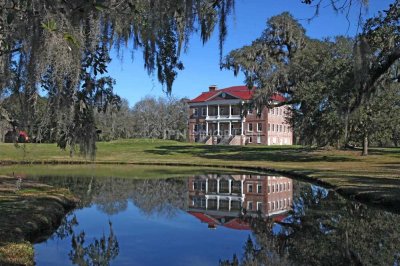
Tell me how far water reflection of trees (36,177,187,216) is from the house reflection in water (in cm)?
59

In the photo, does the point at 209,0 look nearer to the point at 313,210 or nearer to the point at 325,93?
the point at 313,210

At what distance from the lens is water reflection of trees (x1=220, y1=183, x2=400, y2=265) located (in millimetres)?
7605

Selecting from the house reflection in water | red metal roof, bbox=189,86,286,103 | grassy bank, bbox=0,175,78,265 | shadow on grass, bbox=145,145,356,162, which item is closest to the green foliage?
grassy bank, bbox=0,175,78,265

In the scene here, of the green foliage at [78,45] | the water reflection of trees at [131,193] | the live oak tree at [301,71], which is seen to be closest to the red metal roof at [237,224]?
the water reflection of trees at [131,193]

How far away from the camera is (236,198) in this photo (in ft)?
53.3

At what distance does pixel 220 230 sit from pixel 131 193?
22.9 ft

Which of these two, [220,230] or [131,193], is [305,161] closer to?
[131,193]

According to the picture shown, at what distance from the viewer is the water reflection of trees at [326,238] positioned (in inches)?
299

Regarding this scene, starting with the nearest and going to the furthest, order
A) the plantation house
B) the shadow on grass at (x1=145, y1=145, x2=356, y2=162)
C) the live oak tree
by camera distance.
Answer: the live oak tree < the shadow on grass at (x1=145, y1=145, x2=356, y2=162) < the plantation house

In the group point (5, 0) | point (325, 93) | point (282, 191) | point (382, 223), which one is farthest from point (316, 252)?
point (325, 93)

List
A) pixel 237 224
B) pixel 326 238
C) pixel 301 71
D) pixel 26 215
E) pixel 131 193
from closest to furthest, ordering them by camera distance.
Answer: pixel 326 238 → pixel 26 215 → pixel 237 224 → pixel 131 193 → pixel 301 71

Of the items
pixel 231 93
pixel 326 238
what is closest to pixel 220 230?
pixel 326 238

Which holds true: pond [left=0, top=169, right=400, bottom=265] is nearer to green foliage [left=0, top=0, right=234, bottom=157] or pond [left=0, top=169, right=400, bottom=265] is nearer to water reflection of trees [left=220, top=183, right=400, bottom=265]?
water reflection of trees [left=220, top=183, right=400, bottom=265]

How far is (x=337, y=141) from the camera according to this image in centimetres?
3108
